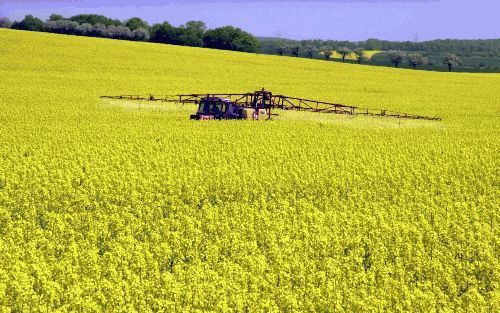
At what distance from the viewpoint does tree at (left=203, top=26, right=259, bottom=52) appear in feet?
335

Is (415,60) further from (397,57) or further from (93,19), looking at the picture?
(93,19)

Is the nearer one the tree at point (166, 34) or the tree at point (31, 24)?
the tree at point (166, 34)

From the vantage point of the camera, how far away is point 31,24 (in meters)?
110

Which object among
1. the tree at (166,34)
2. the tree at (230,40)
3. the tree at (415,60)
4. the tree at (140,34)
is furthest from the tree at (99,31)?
the tree at (415,60)

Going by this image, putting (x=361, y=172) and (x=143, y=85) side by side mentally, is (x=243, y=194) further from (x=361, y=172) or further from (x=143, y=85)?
(x=143, y=85)

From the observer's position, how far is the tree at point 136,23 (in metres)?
118

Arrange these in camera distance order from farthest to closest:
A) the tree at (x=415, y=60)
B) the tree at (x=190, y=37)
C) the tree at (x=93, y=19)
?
the tree at (x=93, y=19) < the tree at (x=415, y=60) < the tree at (x=190, y=37)

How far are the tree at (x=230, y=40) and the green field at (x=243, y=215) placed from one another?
7172 centimetres

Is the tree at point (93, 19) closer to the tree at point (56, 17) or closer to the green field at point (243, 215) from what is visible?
the tree at point (56, 17)

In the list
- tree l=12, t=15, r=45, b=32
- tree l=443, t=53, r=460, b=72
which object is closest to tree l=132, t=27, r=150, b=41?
tree l=12, t=15, r=45, b=32

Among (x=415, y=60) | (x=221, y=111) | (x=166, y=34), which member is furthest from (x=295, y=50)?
(x=221, y=111)

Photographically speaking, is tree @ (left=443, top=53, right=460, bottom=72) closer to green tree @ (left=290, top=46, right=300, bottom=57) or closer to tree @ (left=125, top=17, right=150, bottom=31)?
green tree @ (left=290, top=46, right=300, bottom=57)

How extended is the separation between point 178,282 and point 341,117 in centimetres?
2633

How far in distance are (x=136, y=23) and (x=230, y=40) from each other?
25.2 meters
